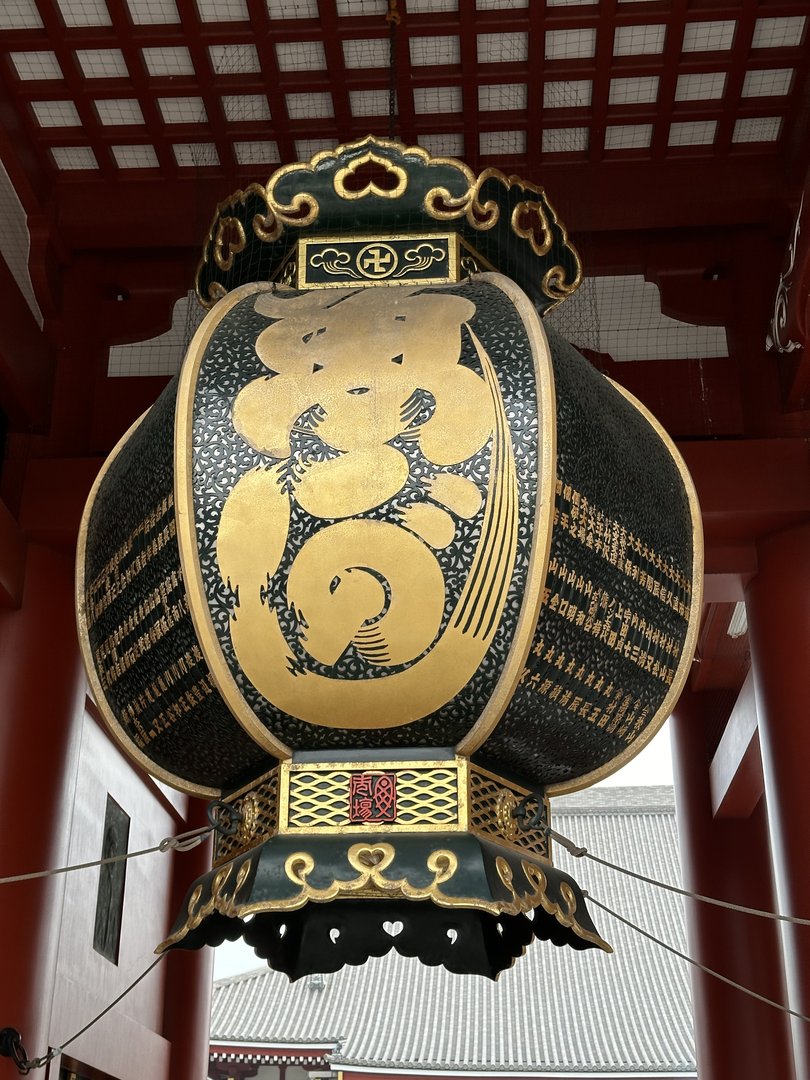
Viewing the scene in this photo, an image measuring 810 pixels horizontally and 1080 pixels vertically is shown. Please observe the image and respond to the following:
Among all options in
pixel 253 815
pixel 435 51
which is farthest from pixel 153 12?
pixel 253 815

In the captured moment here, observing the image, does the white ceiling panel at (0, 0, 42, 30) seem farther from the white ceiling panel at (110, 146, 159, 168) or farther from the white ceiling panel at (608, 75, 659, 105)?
the white ceiling panel at (608, 75, 659, 105)

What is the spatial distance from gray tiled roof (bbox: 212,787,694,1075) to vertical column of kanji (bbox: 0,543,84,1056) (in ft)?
31.3

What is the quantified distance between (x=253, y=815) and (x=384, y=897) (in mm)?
250

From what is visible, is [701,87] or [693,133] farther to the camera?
[693,133]

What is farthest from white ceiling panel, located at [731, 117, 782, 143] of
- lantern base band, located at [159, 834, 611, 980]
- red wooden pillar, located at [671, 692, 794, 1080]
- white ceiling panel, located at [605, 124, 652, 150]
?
red wooden pillar, located at [671, 692, 794, 1080]

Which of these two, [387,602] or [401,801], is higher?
[387,602]

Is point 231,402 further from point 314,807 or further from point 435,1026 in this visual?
point 435,1026

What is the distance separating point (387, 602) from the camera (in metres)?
1.51

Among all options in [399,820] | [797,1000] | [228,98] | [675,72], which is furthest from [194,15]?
[797,1000]

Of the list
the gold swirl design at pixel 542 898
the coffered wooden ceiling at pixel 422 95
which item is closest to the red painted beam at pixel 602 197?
the coffered wooden ceiling at pixel 422 95

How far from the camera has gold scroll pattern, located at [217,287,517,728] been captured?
1512 millimetres

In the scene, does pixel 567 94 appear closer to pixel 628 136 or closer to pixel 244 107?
pixel 628 136

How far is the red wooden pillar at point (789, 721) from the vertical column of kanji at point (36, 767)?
6.66 ft

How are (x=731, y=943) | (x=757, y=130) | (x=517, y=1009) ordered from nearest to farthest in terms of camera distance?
(x=757, y=130)
(x=731, y=943)
(x=517, y=1009)
